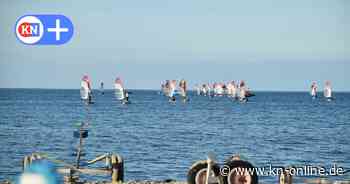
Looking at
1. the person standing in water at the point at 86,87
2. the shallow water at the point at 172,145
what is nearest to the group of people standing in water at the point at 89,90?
the person standing in water at the point at 86,87

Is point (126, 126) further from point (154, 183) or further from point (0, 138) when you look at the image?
point (154, 183)

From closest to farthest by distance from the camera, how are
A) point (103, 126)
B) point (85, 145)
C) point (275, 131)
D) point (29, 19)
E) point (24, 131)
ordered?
point (29, 19)
point (85, 145)
point (24, 131)
point (275, 131)
point (103, 126)

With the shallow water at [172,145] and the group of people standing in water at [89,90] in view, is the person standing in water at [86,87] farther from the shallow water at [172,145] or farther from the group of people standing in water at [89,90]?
the shallow water at [172,145]

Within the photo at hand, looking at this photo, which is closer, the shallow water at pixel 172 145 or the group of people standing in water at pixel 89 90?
A: the shallow water at pixel 172 145

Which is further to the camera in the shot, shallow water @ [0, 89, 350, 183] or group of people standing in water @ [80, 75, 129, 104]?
group of people standing in water @ [80, 75, 129, 104]

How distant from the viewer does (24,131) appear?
3233 inches

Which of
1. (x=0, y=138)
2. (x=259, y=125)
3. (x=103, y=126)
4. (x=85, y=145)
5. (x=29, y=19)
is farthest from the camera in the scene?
(x=259, y=125)

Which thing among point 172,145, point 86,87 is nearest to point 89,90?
point 86,87

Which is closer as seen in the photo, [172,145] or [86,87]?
[172,145]

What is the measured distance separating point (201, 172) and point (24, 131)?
6235 centimetres

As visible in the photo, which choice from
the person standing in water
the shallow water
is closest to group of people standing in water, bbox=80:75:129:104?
the person standing in water

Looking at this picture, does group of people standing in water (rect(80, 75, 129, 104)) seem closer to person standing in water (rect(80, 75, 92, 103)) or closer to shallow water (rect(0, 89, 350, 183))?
person standing in water (rect(80, 75, 92, 103))

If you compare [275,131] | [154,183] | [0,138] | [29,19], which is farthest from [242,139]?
[29,19]

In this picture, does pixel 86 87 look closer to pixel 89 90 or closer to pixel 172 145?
pixel 89 90
